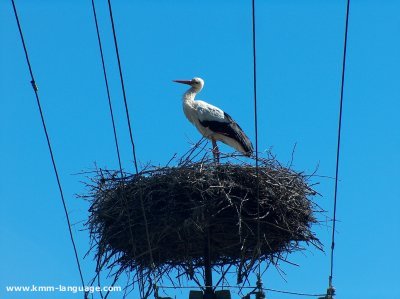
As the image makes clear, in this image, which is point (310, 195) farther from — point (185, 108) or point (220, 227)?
point (185, 108)

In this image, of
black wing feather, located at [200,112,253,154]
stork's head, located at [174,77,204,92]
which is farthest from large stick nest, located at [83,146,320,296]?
stork's head, located at [174,77,204,92]

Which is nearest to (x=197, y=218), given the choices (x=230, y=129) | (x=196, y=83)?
(x=230, y=129)

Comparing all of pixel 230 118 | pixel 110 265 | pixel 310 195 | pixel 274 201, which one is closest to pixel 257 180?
pixel 274 201

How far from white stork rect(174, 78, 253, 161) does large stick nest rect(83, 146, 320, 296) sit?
288 centimetres

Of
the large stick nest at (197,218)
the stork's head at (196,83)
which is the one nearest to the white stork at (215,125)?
the stork's head at (196,83)

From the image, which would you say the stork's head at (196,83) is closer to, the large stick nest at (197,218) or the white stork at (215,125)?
the white stork at (215,125)

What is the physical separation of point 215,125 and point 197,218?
3963 mm

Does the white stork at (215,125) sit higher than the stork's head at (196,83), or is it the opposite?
the stork's head at (196,83)

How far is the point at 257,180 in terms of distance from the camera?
29.5ft

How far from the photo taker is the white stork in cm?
1231

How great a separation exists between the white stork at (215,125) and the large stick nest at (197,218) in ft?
9.45

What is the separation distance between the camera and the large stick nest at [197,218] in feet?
29.2

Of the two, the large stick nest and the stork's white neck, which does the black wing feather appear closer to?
the stork's white neck

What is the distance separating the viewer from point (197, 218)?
869 cm
